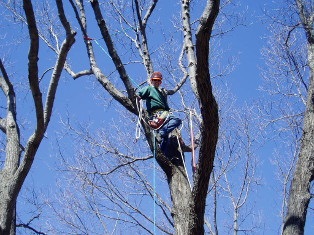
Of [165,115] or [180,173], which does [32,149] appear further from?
[165,115]

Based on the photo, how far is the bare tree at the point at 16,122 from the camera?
11.5 ft

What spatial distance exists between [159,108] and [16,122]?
1.55 metres

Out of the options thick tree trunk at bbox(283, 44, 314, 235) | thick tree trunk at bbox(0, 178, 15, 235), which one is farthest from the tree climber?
thick tree trunk at bbox(0, 178, 15, 235)

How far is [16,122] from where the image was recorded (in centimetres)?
480

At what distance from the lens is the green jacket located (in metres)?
5.50

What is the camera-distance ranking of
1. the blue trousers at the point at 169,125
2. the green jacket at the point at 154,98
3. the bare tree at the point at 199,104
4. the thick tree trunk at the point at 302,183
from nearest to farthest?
the bare tree at the point at 199,104
the thick tree trunk at the point at 302,183
the blue trousers at the point at 169,125
the green jacket at the point at 154,98

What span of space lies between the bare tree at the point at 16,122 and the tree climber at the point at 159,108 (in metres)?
1.24

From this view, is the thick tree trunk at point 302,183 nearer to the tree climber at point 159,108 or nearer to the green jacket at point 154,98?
the tree climber at point 159,108

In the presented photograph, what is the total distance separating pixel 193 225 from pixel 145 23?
2954 millimetres

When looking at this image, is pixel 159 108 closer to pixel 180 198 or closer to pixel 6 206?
pixel 180 198

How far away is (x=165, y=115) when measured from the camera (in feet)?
17.6

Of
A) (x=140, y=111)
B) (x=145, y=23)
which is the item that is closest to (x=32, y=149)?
(x=140, y=111)

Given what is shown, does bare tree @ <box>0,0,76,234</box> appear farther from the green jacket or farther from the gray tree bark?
the gray tree bark

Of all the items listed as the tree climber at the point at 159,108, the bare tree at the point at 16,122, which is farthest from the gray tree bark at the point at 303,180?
the bare tree at the point at 16,122
